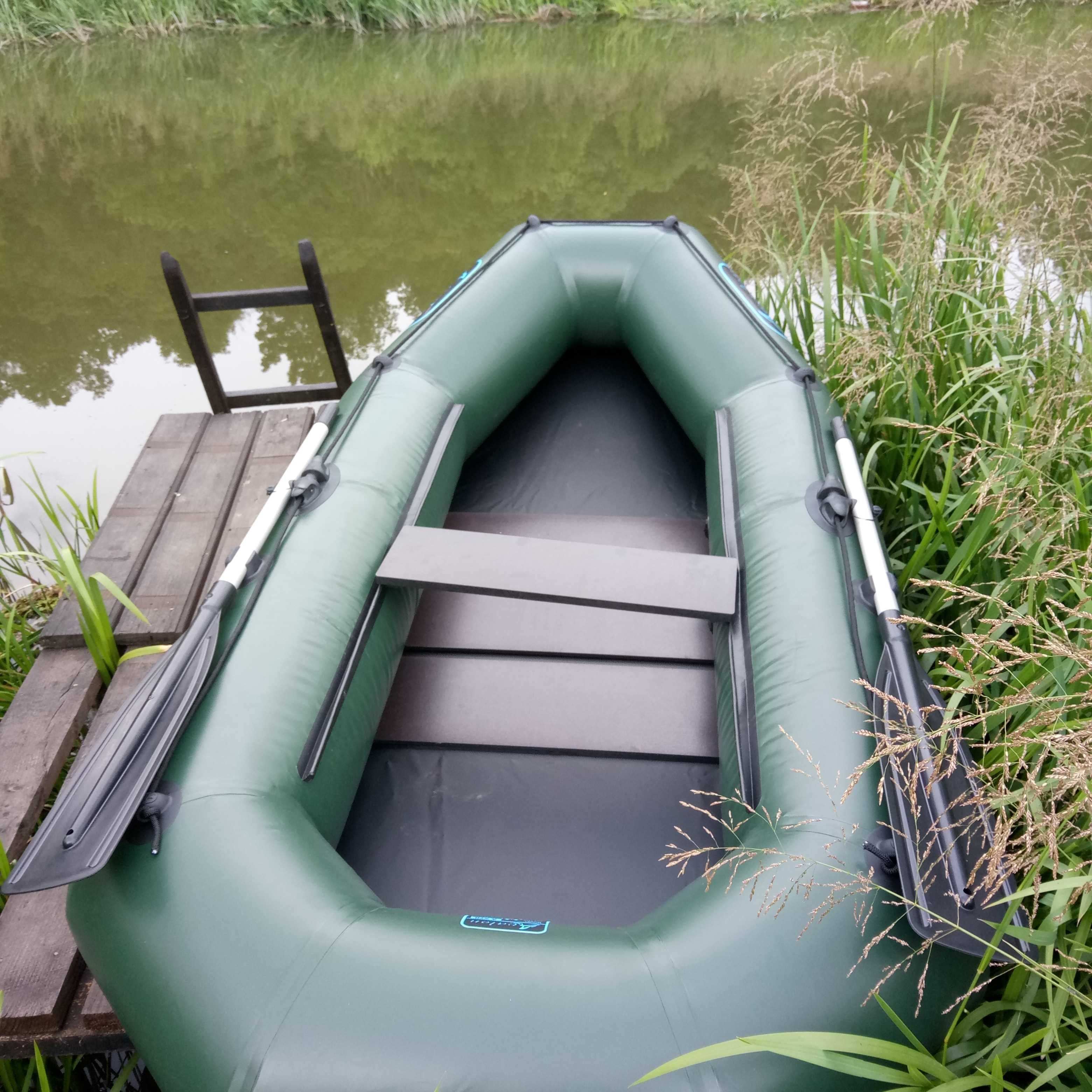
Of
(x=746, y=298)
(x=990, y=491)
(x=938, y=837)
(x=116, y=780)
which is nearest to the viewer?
(x=938, y=837)

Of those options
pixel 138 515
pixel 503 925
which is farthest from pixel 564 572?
pixel 138 515

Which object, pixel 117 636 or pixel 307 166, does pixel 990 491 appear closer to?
pixel 117 636

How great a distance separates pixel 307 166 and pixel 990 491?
5.79 meters

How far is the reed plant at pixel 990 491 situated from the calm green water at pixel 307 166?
3.81ft

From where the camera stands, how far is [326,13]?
8.66 meters

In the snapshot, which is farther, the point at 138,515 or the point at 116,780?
Answer: the point at 138,515

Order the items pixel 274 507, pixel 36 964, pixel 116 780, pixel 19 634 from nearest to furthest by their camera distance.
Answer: pixel 116 780 → pixel 36 964 → pixel 274 507 → pixel 19 634

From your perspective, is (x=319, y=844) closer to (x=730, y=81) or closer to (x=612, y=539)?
(x=612, y=539)

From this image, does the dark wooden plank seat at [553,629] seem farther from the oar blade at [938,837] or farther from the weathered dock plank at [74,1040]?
the weathered dock plank at [74,1040]

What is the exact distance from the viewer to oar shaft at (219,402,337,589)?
1.63m

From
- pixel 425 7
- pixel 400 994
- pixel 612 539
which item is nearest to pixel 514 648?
pixel 612 539

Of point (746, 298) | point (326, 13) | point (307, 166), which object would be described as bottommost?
point (746, 298)

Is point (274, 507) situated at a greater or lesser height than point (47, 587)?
greater

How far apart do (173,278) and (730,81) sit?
6344 millimetres
